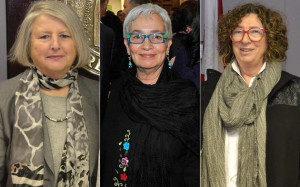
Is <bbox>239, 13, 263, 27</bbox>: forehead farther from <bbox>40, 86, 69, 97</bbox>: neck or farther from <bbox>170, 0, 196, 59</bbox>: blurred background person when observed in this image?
<bbox>40, 86, 69, 97</bbox>: neck

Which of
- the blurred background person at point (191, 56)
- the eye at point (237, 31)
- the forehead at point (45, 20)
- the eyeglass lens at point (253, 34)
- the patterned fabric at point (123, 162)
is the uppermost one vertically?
the forehead at point (45, 20)

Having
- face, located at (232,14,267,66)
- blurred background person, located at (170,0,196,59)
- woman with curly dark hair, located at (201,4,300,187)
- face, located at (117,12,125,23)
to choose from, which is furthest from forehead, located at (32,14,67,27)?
face, located at (232,14,267,66)

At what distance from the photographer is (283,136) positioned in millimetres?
2246

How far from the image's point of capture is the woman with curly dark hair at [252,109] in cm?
226

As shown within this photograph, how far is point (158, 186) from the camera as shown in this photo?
7.49 feet

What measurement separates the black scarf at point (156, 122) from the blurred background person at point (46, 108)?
31 cm

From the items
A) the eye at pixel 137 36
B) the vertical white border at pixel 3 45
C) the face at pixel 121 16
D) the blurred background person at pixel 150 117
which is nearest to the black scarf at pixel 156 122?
the blurred background person at pixel 150 117

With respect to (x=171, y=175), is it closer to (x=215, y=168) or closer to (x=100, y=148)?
(x=215, y=168)

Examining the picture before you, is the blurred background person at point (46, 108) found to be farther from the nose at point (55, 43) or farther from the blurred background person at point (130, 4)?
the blurred background person at point (130, 4)

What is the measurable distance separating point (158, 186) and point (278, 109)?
2.87 feet

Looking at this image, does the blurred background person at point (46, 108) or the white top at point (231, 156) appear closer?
the blurred background person at point (46, 108)

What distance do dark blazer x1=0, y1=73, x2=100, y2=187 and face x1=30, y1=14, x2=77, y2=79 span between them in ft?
0.56

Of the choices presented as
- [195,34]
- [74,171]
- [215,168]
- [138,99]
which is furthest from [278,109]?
[74,171]

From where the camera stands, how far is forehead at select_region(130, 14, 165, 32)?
226cm
